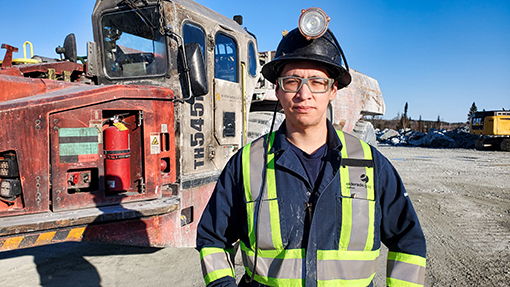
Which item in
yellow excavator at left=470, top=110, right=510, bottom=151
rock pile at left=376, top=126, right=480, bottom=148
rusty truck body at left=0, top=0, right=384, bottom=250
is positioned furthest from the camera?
rock pile at left=376, top=126, right=480, bottom=148

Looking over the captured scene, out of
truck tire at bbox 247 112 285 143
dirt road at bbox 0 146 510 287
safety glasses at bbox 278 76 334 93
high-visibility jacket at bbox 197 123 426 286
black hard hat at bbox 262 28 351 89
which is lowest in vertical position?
dirt road at bbox 0 146 510 287

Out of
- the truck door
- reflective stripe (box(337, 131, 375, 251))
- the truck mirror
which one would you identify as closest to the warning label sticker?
the truck mirror

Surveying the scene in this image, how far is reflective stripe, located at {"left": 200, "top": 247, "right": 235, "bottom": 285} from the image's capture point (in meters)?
1.43

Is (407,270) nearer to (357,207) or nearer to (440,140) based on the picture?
(357,207)

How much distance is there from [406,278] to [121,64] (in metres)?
3.46

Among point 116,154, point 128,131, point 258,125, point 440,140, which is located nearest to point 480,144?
point 440,140

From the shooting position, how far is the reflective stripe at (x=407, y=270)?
1.35 m

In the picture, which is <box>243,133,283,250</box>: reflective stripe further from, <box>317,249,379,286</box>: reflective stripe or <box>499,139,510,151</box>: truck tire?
<box>499,139,510,151</box>: truck tire

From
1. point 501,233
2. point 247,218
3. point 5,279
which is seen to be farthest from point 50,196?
point 501,233

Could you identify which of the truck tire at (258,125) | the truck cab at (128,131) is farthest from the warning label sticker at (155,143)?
the truck tire at (258,125)

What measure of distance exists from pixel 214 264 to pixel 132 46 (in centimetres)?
295

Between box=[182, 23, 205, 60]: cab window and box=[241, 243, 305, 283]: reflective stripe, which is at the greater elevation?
box=[182, 23, 205, 60]: cab window

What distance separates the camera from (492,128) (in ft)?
61.8

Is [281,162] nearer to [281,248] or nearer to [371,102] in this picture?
[281,248]
